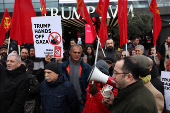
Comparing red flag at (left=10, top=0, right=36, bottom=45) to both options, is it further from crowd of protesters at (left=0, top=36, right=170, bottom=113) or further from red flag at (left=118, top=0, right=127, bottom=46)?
red flag at (left=118, top=0, right=127, bottom=46)

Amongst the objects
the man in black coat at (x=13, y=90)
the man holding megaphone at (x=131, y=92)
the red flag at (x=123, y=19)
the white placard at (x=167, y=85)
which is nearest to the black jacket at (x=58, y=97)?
the man in black coat at (x=13, y=90)

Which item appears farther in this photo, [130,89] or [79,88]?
[79,88]

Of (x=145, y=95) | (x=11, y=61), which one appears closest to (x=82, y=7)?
(x=11, y=61)

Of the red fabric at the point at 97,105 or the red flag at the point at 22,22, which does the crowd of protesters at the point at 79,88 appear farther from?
the red flag at the point at 22,22

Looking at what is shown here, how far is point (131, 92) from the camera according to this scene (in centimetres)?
175

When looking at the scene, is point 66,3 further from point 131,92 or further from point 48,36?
point 131,92

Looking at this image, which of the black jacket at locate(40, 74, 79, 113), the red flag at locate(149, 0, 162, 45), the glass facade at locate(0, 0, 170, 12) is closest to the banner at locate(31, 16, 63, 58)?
the black jacket at locate(40, 74, 79, 113)

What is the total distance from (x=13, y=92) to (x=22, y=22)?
2149 millimetres

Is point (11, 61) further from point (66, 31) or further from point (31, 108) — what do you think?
point (66, 31)

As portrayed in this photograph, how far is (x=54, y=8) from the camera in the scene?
18.2 m

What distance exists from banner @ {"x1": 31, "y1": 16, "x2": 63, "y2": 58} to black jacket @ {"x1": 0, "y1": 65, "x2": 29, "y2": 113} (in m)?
1.07

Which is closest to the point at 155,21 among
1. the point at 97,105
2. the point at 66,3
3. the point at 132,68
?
the point at 97,105

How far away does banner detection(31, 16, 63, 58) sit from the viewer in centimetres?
404

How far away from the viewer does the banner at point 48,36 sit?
13.3ft
